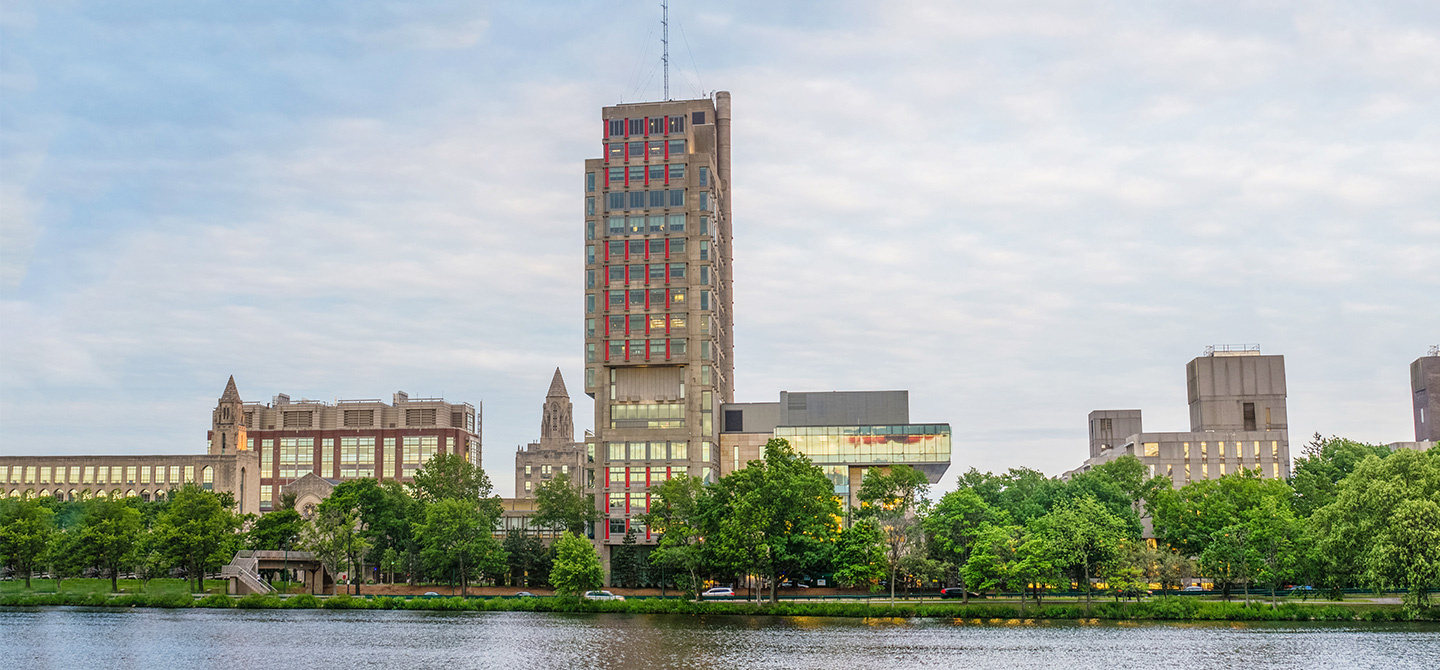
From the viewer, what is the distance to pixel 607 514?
557 feet

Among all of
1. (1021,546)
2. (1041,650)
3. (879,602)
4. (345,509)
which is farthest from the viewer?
(345,509)

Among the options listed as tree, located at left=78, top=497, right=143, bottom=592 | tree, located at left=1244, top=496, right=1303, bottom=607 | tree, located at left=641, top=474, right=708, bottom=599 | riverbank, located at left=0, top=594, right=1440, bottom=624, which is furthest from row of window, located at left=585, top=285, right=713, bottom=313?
tree, located at left=1244, top=496, right=1303, bottom=607

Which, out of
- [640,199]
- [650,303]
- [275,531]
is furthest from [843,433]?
[275,531]

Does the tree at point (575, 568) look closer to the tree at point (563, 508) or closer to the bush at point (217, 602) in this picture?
the bush at point (217, 602)

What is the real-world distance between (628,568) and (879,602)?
4900 centimetres

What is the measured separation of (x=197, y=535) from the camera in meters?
137

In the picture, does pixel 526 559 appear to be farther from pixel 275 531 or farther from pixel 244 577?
pixel 244 577

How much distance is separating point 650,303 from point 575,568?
194 feet

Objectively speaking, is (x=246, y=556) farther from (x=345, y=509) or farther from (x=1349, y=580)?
(x=1349, y=580)

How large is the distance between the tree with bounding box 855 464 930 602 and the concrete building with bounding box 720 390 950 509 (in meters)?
29.1

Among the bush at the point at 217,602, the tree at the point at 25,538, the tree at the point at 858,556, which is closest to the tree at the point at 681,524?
the tree at the point at 858,556

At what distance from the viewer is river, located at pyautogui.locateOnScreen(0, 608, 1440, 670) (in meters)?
75.5

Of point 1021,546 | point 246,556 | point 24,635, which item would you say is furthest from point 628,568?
point 24,635

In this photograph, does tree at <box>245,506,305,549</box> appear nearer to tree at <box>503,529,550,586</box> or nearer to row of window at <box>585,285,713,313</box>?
tree at <box>503,529,550,586</box>
